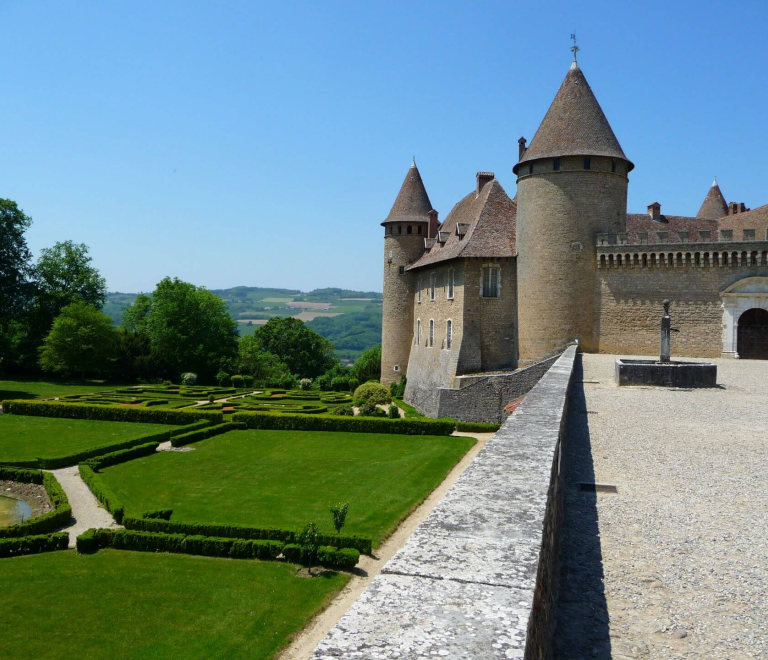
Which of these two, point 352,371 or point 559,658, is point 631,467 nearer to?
point 559,658

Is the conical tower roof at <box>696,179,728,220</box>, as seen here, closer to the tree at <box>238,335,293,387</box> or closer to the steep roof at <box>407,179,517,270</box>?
the steep roof at <box>407,179,517,270</box>

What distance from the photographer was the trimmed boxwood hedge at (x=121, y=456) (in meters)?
21.2

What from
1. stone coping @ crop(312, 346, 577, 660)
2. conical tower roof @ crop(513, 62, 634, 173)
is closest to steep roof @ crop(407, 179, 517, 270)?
conical tower roof @ crop(513, 62, 634, 173)

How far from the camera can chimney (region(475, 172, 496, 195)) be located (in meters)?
36.8

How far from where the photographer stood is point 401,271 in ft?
131

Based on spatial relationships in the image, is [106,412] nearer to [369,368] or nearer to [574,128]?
[574,128]

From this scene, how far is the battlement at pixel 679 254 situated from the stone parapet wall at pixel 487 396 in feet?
18.2

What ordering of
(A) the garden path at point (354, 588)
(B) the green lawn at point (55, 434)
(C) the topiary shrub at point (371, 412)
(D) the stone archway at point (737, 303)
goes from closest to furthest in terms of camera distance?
(A) the garden path at point (354, 588), (B) the green lawn at point (55, 434), (D) the stone archway at point (737, 303), (C) the topiary shrub at point (371, 412)

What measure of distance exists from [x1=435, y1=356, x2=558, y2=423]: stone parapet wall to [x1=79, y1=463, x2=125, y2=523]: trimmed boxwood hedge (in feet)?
43.3

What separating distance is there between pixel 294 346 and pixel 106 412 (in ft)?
114

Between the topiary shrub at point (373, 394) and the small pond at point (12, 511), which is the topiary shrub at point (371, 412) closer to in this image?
the topiary shrub at point (373, 394)

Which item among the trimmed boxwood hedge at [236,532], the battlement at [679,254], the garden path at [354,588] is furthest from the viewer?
the battlement at [679,254]

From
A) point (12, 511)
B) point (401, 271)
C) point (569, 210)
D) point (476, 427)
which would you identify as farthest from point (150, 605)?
point (401, 271)

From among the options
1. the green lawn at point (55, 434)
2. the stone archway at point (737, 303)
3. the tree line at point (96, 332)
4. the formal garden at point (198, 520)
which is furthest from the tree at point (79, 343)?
the stone archway at point (737, 303)
